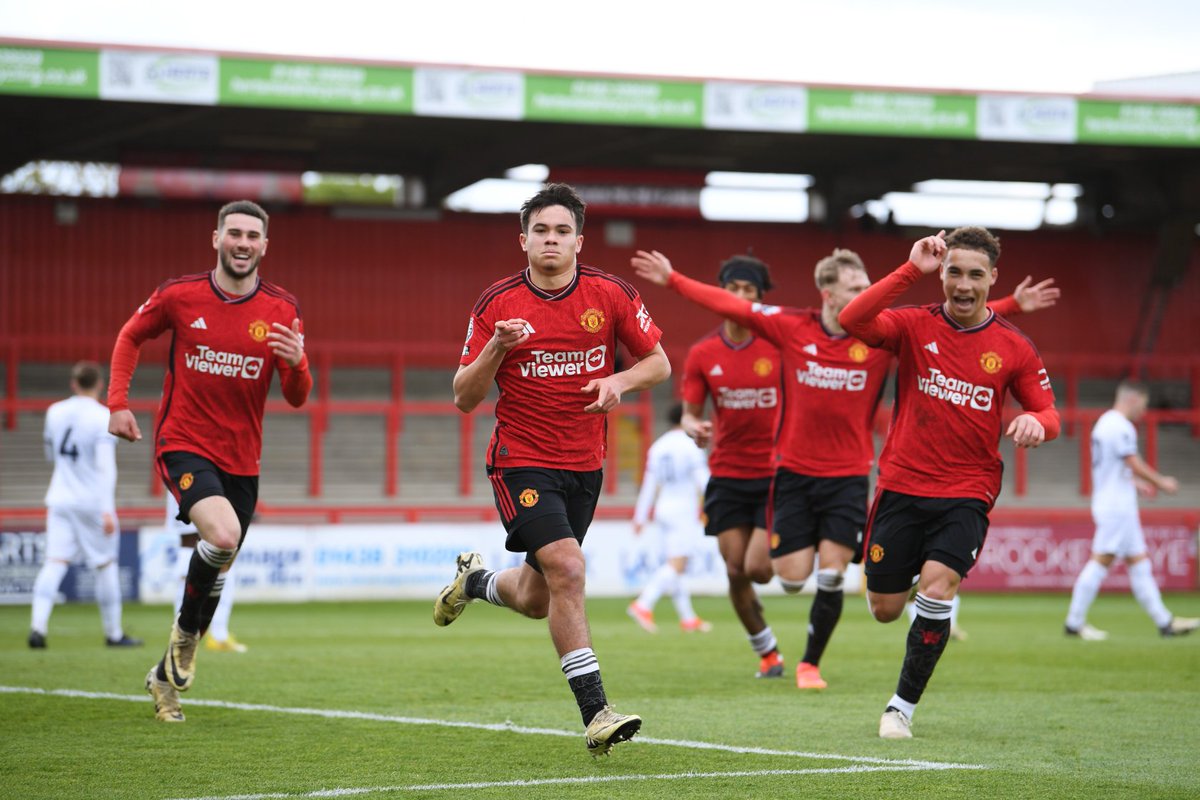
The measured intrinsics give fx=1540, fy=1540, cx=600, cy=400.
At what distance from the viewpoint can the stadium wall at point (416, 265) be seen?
28766mm

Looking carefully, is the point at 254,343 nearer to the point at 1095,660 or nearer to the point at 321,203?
the point at 1095,660

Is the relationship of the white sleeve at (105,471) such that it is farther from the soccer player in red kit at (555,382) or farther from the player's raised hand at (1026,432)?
the player's raised hand at (1026,432)

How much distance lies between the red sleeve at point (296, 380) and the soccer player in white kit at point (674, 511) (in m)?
8.24

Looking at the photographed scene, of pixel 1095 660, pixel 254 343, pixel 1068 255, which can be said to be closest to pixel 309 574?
pixel 1095 660

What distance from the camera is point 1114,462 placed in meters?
15.4

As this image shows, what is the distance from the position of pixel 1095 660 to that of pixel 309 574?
36.6 feet

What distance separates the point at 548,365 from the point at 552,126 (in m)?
20.8

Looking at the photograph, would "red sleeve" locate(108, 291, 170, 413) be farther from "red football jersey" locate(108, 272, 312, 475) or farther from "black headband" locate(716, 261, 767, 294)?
"black headband" locate(716, 261, 767, 294)

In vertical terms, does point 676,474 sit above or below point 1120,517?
above

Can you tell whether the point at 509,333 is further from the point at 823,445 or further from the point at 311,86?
the point at 311,86

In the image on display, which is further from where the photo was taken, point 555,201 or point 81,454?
point 81,454

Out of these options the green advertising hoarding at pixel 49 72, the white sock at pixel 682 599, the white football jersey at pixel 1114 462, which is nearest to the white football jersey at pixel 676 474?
the white sock at pixel 682 599

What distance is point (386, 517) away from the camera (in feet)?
76.4

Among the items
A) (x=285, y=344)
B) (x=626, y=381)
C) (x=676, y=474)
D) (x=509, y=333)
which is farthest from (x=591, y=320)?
(x=676, y=474)
